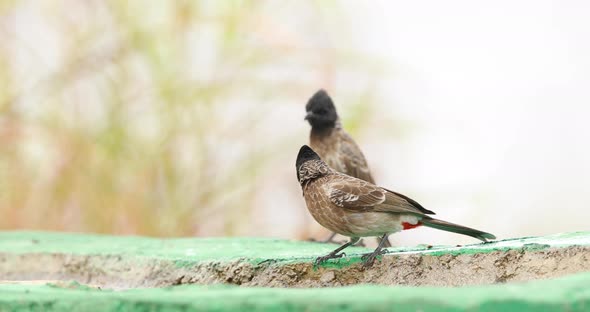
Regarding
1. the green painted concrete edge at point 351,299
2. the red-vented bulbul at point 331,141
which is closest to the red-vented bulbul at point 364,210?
the green painted concrete edge at point 351,299

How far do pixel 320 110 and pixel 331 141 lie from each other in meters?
0.17

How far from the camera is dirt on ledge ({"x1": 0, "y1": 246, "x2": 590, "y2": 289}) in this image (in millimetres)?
2400

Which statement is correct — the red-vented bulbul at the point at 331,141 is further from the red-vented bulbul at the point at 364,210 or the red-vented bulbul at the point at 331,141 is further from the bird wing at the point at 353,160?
the red-vented bulbul at the point at 364,210

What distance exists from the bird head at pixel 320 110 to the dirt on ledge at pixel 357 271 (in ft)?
4.48

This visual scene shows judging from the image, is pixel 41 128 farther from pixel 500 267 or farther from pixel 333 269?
pixel 500 267

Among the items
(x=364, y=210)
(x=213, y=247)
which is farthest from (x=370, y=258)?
(x=213, y=247)

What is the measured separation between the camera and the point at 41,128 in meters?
5.52

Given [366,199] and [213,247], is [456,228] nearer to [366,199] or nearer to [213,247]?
[366,199]

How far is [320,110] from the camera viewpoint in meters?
4.29

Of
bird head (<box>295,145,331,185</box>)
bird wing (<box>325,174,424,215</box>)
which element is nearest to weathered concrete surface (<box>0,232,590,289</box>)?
bird wing (<box>325,174,424,215</box>)

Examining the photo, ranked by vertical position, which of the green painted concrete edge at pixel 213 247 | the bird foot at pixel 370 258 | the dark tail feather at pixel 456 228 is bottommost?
the green painted concrete edge at pixel 213 247

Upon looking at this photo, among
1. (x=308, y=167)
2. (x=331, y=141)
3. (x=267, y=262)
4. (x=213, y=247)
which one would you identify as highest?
(x=308, y=167)

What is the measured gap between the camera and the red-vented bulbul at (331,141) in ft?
14.0

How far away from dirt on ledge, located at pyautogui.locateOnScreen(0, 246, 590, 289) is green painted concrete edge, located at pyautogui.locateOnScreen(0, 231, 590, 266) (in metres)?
0.02
